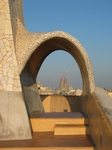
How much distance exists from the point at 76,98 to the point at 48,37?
215 inches

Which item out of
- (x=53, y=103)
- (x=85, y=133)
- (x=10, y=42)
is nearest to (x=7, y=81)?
(x=10, y=42)

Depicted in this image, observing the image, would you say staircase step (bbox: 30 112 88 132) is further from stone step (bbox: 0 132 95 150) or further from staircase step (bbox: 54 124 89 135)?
stone step (bbox: 0 132 95 150)

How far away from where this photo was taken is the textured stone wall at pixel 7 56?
6.26 m

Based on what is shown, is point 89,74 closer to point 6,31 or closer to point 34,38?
point 34,38

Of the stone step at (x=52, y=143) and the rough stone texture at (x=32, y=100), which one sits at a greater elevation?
the rough stone texture at (x=32, y=100)

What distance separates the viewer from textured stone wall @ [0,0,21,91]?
A: 20.5ft

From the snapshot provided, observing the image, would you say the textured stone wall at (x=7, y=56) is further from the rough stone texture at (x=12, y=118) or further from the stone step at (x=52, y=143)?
the stone step at (x=52, y=143)

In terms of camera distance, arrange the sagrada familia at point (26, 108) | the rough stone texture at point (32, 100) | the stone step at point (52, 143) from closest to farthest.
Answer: the stone step at point (52, 143) < the sagrada familia at point (26, 108) < the rough stone texture at point (32, 100)

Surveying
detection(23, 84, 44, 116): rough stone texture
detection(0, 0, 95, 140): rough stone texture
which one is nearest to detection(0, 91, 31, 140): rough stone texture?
detection(0, 0, 95, 140): rough stone texture

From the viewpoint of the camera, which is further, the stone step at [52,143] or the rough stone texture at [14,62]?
the rough stone texture at [14,62]

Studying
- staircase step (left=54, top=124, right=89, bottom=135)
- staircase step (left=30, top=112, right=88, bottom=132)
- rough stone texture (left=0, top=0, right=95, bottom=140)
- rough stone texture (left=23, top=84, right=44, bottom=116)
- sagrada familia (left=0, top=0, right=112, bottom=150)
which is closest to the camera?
sagrada familia (left=0, top=0, right=112, bottom=150)

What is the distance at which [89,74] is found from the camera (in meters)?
6.70

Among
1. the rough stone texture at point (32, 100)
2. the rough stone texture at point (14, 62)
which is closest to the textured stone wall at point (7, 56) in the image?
the rough stone texture at point (14, 62)

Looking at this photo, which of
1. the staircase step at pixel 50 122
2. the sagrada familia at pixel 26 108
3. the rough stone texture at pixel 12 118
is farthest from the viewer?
the staircase step at pixel 50 122
